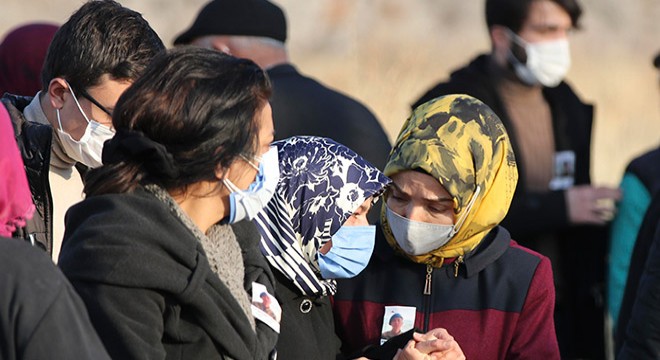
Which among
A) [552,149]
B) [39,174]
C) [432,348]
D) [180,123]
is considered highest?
[180,123]

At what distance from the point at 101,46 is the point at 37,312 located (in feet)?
4.94

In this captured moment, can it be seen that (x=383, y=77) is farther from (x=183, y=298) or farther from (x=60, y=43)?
(x=183, y=298)

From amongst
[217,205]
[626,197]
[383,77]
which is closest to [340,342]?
[217,205]

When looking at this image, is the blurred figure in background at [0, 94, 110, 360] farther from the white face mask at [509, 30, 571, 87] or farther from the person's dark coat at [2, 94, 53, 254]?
the white face mask at [509, 30, 571, 87]

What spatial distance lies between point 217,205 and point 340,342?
33.4 inches

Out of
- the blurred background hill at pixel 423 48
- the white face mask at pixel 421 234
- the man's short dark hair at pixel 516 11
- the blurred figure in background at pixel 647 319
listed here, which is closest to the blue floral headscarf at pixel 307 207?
the white face mask at pixel 421 234

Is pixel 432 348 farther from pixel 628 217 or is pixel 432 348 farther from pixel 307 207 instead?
pixel 628 217

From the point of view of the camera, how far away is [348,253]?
3541 mm

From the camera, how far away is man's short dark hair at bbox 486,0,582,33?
20.7ft

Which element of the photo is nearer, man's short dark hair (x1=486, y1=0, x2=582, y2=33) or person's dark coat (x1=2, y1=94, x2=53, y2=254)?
person's dark coat (x1=2, y1=94, x2=53, y2=254)

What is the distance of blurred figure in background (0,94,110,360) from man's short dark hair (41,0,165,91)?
137 cm

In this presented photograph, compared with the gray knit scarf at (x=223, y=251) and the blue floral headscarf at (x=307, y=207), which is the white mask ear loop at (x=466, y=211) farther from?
the gray knit scarf at (x=223, y=251)

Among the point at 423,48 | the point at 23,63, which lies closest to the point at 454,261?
the point at 23,63

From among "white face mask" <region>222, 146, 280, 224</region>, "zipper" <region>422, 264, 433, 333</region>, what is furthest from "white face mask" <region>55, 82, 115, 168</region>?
"zipper" <region>422, 264, 433, 333</region>
